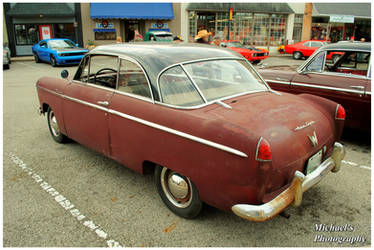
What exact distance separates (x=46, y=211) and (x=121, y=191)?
0.81 meters

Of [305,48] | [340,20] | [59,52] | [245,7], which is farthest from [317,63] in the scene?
[340,20]

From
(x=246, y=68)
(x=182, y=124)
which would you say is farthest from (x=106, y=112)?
(x=246, y=68)

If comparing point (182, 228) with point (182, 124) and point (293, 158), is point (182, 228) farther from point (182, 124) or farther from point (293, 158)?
point (293, 158)

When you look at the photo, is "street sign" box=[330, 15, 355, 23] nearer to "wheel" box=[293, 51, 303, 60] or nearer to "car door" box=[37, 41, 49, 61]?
"wheel" box=[293, 51, 303, 60]

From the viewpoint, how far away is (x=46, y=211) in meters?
3.24

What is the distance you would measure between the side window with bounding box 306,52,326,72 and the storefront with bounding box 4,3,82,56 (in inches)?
839

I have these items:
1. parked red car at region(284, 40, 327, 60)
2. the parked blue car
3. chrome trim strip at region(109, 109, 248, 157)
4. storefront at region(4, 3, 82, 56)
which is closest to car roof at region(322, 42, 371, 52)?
chrome trim strip at region(109, 109, 248, 157)

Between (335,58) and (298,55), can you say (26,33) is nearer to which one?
(298,55)

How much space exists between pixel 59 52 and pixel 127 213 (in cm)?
1393

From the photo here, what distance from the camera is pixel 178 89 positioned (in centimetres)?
311

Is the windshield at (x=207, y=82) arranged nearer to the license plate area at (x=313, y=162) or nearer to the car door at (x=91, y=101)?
the car door at (x=91, y=101)

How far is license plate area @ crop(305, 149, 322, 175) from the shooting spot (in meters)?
2.83

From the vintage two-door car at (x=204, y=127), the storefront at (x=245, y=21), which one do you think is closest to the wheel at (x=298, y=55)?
the storefront at (x=245, y=21)

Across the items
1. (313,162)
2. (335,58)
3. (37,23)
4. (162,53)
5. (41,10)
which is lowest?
(313,162)
